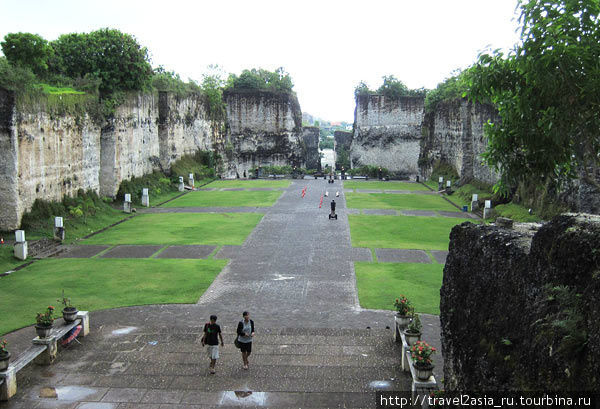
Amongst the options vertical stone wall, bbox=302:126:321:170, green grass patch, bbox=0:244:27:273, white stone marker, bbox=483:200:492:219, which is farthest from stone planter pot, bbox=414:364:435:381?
vertical stone wall, bbox=302:126:321:170

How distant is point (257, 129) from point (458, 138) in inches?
826

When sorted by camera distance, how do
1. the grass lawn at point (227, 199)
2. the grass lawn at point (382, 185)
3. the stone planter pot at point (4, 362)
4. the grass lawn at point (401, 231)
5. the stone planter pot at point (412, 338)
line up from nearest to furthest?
the stone planter pot at point (4, 362)
the stone planter pot at point (412, 338)
the grass lawn at point (401, 231)
the grass lawn at point (227, 199)
the grass lawn at point (382, 185)

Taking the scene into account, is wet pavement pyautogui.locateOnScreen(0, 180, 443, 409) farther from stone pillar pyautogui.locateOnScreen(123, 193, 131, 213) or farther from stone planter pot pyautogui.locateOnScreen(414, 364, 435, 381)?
stone pillar pyautogui.locateOnScreen(123, 193, 131, 213)

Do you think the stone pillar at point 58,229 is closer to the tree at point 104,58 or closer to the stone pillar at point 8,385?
the tree at point 104,58

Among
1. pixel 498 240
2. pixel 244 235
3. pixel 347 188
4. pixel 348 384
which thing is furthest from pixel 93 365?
pixel 347 188

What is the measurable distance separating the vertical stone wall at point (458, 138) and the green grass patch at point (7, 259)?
26.4 meters

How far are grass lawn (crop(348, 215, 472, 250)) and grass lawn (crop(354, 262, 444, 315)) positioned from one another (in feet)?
11.1

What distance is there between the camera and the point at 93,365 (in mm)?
11898

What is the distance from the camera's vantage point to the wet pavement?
1049cm

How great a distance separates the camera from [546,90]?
32.1ft

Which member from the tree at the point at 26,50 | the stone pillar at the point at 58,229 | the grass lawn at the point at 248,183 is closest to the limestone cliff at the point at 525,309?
the stone pillar at the point at 58,229

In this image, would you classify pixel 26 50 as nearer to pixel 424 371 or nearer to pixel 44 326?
pixel 44 326

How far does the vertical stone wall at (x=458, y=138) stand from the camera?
38188 mm

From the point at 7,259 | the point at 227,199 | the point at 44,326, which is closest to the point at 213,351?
the point at 44,326
